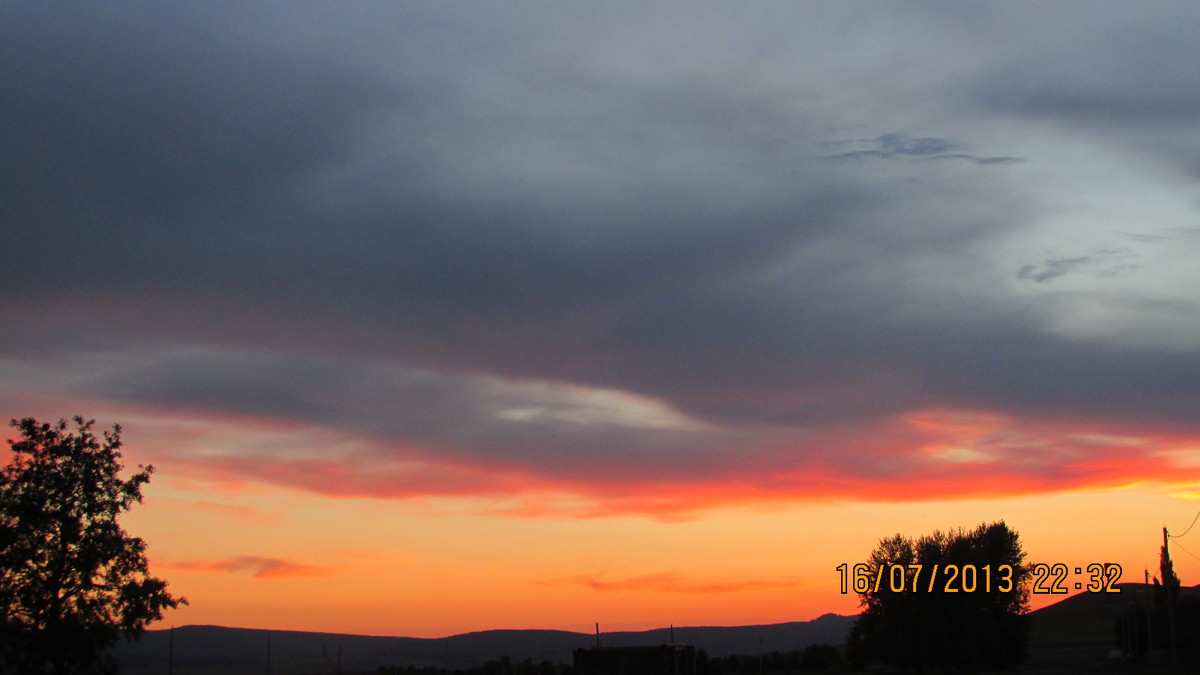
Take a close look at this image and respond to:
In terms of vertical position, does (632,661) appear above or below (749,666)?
above

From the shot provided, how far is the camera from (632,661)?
209 ft

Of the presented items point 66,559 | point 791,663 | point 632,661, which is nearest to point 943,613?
point 791,663

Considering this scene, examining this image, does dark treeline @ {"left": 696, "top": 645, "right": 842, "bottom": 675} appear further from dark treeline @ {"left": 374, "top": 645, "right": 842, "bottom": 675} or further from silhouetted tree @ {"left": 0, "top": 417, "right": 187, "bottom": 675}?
silhouetted tree @ {"left": 0, "top": 417, "right": 187, "bottom": 675}

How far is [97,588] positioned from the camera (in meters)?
51.2

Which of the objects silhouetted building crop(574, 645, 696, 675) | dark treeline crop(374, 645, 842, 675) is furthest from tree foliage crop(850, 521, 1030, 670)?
silhouetted building crop(574, 645, 696, 675)

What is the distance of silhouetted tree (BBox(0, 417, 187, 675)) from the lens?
163 ft

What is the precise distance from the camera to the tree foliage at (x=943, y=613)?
92.7 metres

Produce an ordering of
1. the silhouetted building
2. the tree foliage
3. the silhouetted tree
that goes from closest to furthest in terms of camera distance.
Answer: the silhouetted tree → the silhouetted building → the tree foliage

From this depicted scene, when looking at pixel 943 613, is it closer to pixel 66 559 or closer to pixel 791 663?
pixel 791 663

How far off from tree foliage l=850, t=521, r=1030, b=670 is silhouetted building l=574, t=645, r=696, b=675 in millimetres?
35806

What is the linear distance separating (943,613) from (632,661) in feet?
133

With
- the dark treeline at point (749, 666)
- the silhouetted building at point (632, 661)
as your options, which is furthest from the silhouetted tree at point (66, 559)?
the dark treeline at point (749, 666)

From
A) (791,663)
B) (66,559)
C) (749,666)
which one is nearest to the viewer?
(66,559)

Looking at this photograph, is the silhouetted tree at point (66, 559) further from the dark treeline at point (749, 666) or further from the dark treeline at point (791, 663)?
the dark treeline at point (791, 663)
